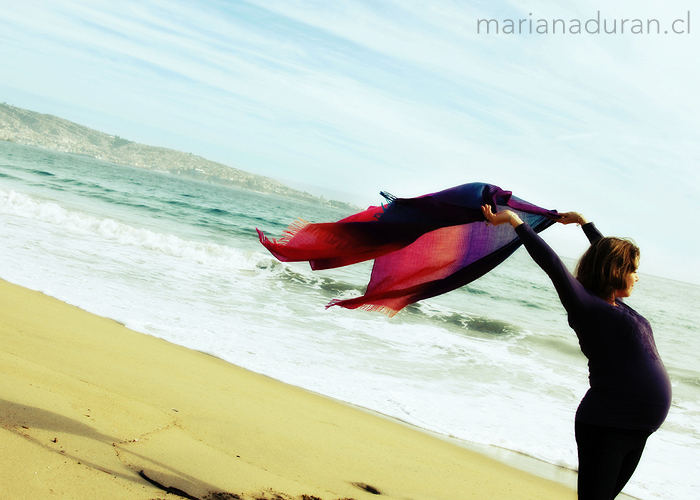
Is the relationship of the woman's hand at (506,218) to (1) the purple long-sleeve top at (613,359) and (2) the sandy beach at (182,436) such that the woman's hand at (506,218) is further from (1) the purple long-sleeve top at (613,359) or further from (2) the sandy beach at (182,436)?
(2) the sandy beach at (182,436)

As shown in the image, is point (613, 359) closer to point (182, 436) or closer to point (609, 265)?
point (609, 265)

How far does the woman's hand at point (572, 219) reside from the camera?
2880 millimetres

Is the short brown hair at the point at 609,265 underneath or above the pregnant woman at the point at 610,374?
above

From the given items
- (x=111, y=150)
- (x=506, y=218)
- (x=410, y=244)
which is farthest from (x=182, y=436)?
(x=111, y=150)

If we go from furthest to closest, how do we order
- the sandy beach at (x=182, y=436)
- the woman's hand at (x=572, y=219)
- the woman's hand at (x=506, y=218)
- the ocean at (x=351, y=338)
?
the ocean at (x=351, y=338) < the woman's hand at (x=572, y=219) < the sandy beach at (x=182, y=436) < the woman's hand at (x=506, y=218)

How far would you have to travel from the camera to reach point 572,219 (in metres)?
3.00

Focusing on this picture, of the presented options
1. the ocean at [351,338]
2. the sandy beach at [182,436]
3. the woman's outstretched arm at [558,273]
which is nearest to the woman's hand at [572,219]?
the woman's outstretched arm at [558,273]

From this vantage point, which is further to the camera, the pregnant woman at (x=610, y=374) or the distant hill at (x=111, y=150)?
the distant hill at (x=111, y=150)

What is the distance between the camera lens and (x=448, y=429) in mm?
5320

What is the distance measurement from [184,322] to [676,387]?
9.52 meters

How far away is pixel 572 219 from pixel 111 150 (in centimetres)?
15004

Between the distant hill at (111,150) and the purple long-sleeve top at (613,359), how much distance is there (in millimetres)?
105210

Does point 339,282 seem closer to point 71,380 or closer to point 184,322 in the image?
point 184,322

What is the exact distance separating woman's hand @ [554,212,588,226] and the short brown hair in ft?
2.14
